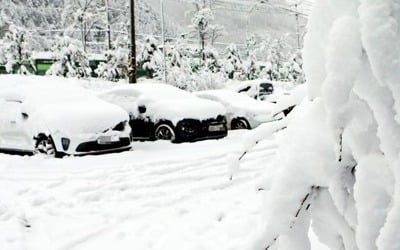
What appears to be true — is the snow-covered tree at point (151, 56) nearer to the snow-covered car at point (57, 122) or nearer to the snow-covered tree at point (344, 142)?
the snow-covered car at point (57, 122)

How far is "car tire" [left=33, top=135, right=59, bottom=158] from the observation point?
30.3ft

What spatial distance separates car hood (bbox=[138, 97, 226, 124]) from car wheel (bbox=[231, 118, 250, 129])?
7.19ft

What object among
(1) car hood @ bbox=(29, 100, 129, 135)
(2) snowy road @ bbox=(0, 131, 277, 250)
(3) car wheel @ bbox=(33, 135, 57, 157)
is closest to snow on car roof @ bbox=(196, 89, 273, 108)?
(1) car hood @ bbox=(29, 100, 129, 135)

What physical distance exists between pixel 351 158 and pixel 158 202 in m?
5.09

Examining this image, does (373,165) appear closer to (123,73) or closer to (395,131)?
(395,131)

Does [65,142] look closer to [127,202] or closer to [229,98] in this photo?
[127,202]

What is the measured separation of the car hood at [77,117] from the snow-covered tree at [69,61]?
2497cm

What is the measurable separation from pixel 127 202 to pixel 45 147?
3.77m

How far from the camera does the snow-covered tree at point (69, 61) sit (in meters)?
33.8

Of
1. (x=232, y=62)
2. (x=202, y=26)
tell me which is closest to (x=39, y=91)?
(x=232, y=62)

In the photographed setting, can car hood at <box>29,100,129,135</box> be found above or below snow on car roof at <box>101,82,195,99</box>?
below

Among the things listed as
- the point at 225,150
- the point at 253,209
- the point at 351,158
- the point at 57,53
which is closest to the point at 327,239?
the point at 351,158

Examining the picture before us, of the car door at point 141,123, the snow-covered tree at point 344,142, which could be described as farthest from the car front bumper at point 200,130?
the snow-covered tree at point 344,142

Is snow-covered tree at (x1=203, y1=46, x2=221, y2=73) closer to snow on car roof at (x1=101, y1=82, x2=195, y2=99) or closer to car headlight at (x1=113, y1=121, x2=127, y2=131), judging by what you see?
snow on car roof at (x1=101, y1=82, x2=195, y2=99)
